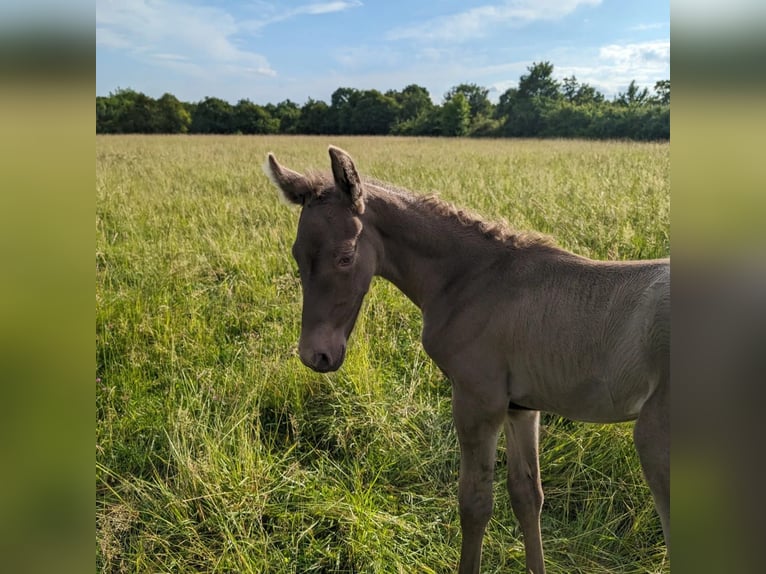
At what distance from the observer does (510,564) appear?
2.73 meters

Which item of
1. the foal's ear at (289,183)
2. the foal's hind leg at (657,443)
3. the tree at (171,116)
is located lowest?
the foal's hind leg at (657,443)

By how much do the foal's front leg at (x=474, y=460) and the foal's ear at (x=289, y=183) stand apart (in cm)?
112

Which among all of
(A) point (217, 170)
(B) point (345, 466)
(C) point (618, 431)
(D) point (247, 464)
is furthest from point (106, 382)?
(A) point (217, 170)

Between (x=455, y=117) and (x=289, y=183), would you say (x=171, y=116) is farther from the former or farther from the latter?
(x=289, y=183)

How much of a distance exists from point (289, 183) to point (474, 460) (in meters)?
1.53

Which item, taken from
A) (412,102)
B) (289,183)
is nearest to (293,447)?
(289,183)

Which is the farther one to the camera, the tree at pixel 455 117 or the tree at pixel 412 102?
the tree at pixel 412 102

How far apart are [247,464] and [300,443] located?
504mm

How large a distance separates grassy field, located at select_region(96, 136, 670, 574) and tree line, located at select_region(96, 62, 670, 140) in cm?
3638

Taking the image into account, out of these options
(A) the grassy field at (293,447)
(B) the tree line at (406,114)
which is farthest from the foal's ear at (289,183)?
(B) the tree line at (406,114)

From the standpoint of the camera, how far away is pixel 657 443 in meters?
1.67

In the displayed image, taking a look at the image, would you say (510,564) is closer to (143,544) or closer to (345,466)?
(345,466)

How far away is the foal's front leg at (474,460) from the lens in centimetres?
228

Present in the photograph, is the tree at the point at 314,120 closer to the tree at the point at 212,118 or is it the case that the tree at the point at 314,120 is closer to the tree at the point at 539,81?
the tree at the point at 212,118
